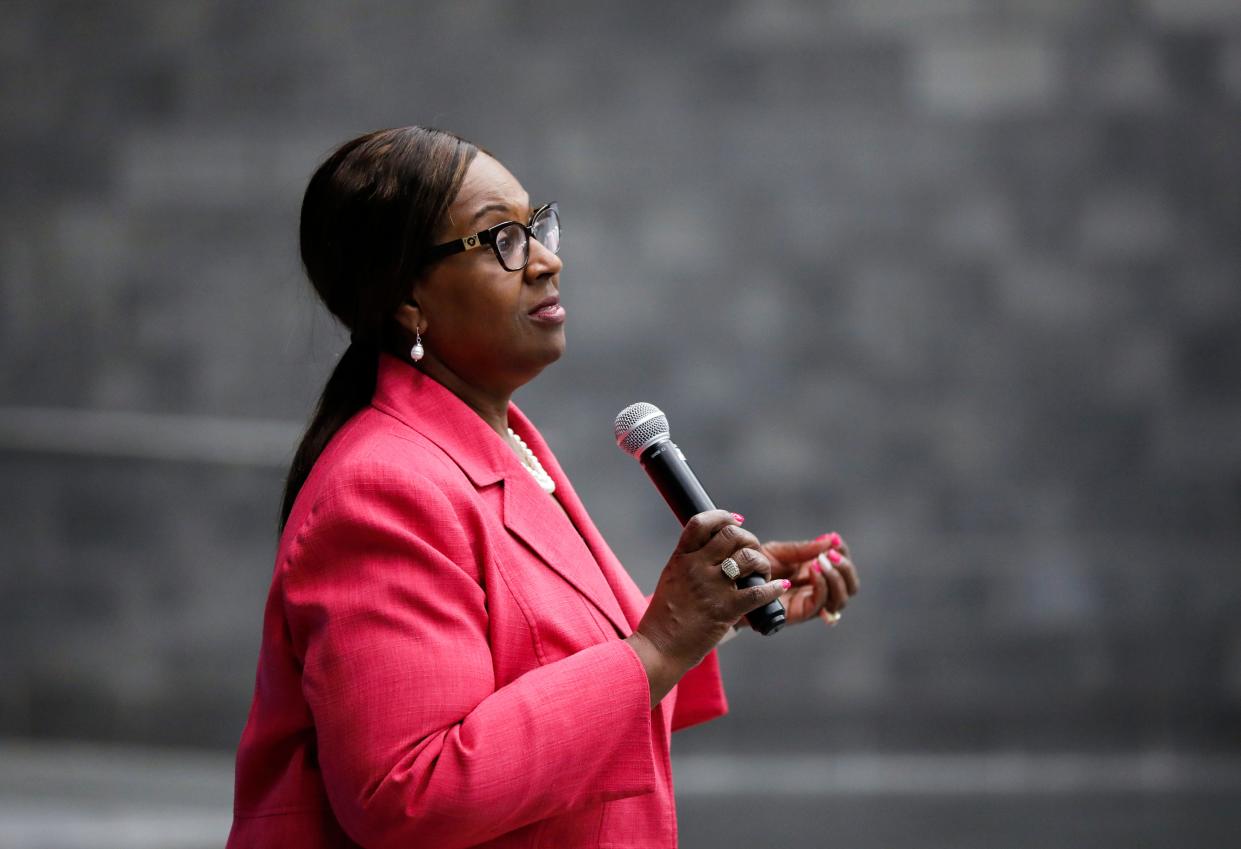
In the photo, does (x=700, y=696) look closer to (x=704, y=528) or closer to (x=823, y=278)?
(x=704, y=528)

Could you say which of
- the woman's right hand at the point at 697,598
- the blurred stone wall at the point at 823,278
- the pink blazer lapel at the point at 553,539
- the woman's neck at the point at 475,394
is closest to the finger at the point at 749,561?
the woman's right hand at the point at 697,598

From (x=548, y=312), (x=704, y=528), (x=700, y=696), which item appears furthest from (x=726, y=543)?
(x=700, y=696)

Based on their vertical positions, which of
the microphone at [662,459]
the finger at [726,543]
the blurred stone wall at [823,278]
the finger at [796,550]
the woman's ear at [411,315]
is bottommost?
the finger at [726,543]

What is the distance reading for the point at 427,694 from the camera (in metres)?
1.41

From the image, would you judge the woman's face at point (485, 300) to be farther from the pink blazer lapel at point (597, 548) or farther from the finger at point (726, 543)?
Result: the finger at point (726, 543)

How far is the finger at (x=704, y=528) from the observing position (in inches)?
59.8

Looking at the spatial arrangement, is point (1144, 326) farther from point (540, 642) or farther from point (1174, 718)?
point (540, 642)

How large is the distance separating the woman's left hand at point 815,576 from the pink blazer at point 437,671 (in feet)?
1.57

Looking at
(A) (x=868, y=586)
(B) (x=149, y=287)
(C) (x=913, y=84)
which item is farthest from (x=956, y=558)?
(B) (x=149, y=287)

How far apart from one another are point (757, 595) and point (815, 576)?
24.9 inches

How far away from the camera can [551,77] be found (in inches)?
228

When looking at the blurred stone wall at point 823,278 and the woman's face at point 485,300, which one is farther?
the blurred stone wall at point 823,278

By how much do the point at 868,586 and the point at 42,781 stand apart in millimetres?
3269

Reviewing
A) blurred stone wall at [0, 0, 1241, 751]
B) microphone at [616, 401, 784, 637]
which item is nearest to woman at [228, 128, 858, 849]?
microphone at [616, 401, 784, 637]
